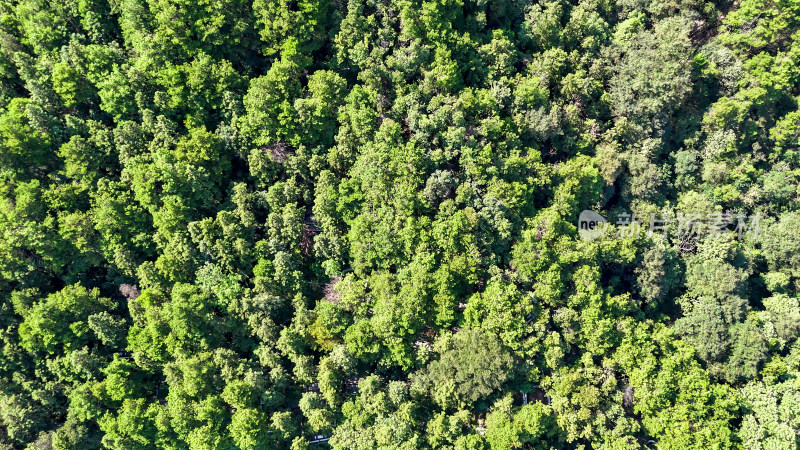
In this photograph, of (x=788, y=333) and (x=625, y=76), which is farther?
(x=625, y=76)

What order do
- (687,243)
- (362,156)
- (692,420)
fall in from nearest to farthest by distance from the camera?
(692,420), (362,156), (687,243)

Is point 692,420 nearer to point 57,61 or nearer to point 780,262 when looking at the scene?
point 780,262

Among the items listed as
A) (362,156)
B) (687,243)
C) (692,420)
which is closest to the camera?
(692,420)

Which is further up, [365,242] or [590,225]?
[365,242]

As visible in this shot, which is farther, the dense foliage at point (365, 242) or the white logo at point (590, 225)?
the white logo at point (590, 225)

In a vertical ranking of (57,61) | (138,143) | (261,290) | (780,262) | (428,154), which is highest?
(57,61)

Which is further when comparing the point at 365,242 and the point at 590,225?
Answer: the point at 590,225

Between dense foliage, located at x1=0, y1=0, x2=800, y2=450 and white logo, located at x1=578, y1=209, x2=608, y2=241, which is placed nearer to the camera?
dense foliage, located at x1=0, y1=0, x2=800, y2=450

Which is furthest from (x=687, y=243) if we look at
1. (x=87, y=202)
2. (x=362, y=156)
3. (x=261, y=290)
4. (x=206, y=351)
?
(x=87, y=202)
